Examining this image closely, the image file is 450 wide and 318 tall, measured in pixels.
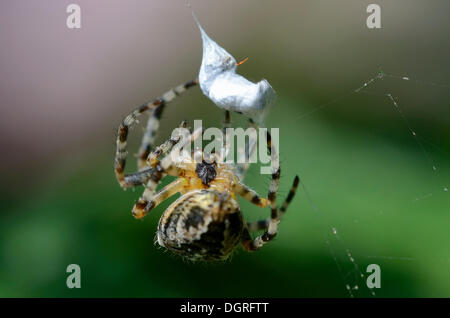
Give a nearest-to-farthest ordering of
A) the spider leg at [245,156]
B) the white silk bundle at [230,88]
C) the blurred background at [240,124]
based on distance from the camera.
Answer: the white silk bundle at [230,88], the spider leg at [245,156], the blurred background at [240,124]

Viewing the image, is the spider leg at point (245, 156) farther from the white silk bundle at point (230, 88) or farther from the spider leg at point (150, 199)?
the white silk bundle at point (230, 88)

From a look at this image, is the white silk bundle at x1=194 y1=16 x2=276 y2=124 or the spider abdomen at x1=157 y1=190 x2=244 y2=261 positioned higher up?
the white silk bundle at x1=194 y1=16 x2=276 y2=124

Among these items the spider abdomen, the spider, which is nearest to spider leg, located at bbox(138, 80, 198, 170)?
the spider

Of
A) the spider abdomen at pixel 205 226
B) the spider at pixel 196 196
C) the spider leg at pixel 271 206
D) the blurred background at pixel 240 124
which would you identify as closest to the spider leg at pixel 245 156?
the spider at pixel 196 196

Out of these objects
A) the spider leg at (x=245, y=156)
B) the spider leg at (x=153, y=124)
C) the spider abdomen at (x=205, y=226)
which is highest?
the spider leg at (x=153, y=124)

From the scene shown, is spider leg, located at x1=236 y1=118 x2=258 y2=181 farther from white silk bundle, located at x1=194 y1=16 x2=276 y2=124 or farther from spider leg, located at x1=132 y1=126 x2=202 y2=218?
white silk bundle, located at x1=194 y1=16 x2=276 y2=124

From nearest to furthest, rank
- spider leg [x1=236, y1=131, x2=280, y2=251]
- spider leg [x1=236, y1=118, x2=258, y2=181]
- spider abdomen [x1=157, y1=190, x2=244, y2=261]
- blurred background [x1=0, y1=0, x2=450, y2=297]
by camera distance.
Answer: spider abdomen [x1=157, y1=190, x2=244, y2=261]
spider leg [x1=236, y1=131, x2=280, y2=251]
spider leg [x1=236, y1=118, x2=258, y2=181]
blurred background [x1=0, y1=0, x2=450, y2=297]
